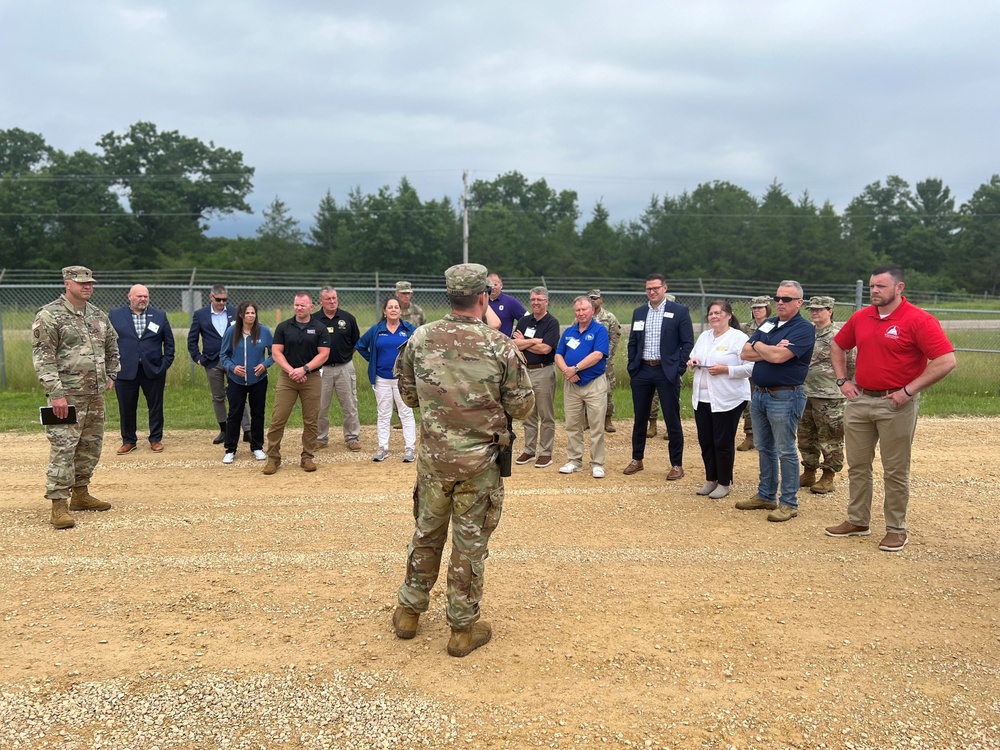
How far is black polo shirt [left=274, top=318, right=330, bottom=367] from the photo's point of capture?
8.04 metres

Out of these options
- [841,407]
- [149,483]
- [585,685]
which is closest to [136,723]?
[585,685]

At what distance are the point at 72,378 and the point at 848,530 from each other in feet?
21.9

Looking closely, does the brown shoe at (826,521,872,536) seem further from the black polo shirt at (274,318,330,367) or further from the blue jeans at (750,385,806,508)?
the black polo shirt at (274,318,330,367)

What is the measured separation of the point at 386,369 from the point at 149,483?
8.98 ft

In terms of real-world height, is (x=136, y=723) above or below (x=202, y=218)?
below

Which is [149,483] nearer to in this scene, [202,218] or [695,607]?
[695,607]

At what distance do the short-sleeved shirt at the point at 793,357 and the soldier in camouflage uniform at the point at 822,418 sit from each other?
1.13 meters

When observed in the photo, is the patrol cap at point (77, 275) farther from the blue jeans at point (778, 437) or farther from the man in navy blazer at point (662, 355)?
the blue jeans at point (778, 437)

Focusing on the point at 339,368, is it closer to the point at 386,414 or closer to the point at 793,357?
the point at 386,414

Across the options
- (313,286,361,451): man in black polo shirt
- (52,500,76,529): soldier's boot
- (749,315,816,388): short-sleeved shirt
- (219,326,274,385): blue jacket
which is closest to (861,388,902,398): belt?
(749,315,816,388): short-sleeved shirt

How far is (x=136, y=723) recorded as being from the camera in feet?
11.1

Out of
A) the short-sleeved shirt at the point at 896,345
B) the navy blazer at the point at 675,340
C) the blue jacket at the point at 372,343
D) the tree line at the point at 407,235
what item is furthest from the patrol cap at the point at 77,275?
the tree line at the point at 407,235

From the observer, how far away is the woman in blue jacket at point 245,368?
8.26 meters

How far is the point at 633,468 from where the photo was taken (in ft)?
26.1
